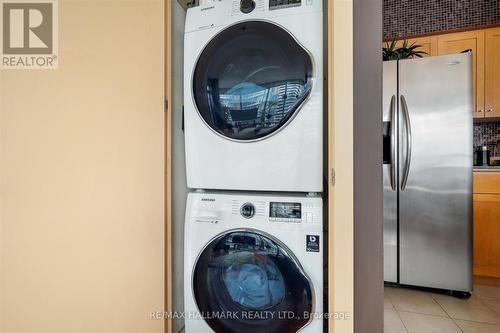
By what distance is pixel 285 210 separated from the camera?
104 cm

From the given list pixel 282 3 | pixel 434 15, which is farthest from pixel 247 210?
pixel 434 15

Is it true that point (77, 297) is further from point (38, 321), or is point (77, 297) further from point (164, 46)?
point (164, 46)

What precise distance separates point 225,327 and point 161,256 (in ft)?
1.21

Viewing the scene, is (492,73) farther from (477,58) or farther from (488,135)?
(488,135)

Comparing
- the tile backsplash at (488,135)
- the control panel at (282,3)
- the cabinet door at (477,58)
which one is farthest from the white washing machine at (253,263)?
the tile backsplash at (488,135)

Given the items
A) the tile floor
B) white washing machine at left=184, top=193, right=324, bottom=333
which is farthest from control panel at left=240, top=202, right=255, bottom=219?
the tile floor

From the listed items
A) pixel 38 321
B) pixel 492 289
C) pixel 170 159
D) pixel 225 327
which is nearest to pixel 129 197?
pixel 170 159

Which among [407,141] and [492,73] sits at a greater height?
[492,73]

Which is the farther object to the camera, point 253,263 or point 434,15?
point 434,15

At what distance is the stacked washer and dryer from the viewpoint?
1005mm

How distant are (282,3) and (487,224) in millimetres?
2354

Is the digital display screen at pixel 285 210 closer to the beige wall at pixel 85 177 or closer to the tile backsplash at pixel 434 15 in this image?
the beige wall at pixel 85 177

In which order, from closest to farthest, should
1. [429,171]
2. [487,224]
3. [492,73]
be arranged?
[429,171] → [487,224] → [492,73]

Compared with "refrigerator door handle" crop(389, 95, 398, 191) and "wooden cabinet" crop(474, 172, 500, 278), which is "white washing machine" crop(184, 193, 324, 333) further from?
"wooden cabinet" crop(474, 172, 500, 278)
